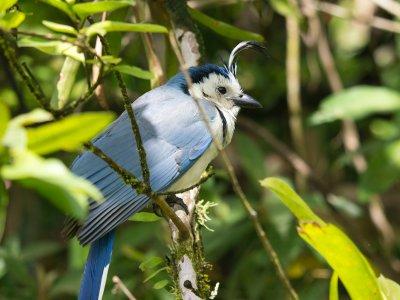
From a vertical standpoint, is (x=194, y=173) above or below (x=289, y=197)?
below

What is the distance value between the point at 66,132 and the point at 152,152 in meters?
1.52

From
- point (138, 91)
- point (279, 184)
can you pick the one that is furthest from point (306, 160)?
point (279, 184)

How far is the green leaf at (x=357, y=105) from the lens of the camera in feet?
11.0

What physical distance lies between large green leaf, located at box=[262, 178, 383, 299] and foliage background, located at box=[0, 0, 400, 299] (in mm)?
965

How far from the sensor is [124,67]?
1.79 metres

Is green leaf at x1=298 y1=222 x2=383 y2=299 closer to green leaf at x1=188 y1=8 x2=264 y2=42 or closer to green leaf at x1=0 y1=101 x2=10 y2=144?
green leaf at x1=0 y1=101 x2=10 y2=144

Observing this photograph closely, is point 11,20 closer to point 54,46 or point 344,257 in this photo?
point 54,46

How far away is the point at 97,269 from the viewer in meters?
2.46

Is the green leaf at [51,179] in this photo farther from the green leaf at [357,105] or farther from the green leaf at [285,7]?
the green leaf at [357,105]

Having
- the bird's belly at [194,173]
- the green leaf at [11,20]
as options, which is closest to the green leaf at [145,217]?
the bird's belly at [194,173]

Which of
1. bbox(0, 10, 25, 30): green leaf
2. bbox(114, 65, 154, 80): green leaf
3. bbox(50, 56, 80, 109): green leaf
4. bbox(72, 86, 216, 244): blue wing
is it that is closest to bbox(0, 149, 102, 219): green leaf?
bbox(0, 10, 25, 30): green leaf

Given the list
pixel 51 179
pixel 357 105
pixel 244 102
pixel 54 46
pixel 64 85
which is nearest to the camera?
pixel 51 179

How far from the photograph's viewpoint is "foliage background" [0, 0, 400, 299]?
11.1ft

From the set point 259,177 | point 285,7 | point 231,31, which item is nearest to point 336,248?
point 231,31
